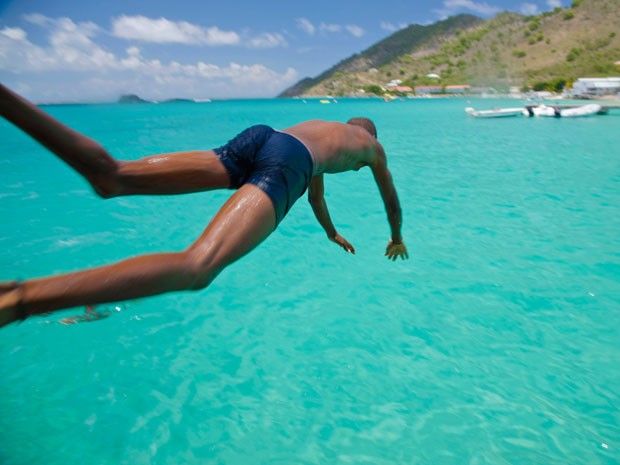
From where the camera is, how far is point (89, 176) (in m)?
3.01

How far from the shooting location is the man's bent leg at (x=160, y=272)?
2.18 metres

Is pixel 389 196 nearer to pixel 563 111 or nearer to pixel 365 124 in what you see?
pixel 365 124

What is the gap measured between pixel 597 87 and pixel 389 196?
92544 mm

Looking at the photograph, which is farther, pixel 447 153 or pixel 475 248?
pixel 447 153

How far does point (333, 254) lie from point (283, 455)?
5.85 m

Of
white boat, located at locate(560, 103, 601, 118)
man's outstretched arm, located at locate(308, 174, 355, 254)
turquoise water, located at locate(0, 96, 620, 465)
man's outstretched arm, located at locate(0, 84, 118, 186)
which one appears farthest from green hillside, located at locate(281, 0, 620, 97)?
man's outstretched arm, located at locate(0, 84, 118, 186)

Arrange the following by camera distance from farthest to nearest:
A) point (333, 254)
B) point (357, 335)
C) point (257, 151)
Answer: point (333, 254)
point (357, 335)
point (257, 151)

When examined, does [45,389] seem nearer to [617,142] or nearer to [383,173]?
[383,173]

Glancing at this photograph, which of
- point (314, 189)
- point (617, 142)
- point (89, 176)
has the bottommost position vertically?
point (617, 142)

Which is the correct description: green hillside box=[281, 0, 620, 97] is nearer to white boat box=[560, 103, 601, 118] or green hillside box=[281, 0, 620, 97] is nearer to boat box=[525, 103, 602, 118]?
white boat box=[560, 103, 601, 118]

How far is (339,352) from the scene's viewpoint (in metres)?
6.15

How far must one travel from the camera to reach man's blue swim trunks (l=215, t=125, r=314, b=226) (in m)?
3.19

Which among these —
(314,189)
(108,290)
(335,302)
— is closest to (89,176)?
(108,290)

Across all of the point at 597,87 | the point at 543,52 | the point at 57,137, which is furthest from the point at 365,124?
the point at 543,52
